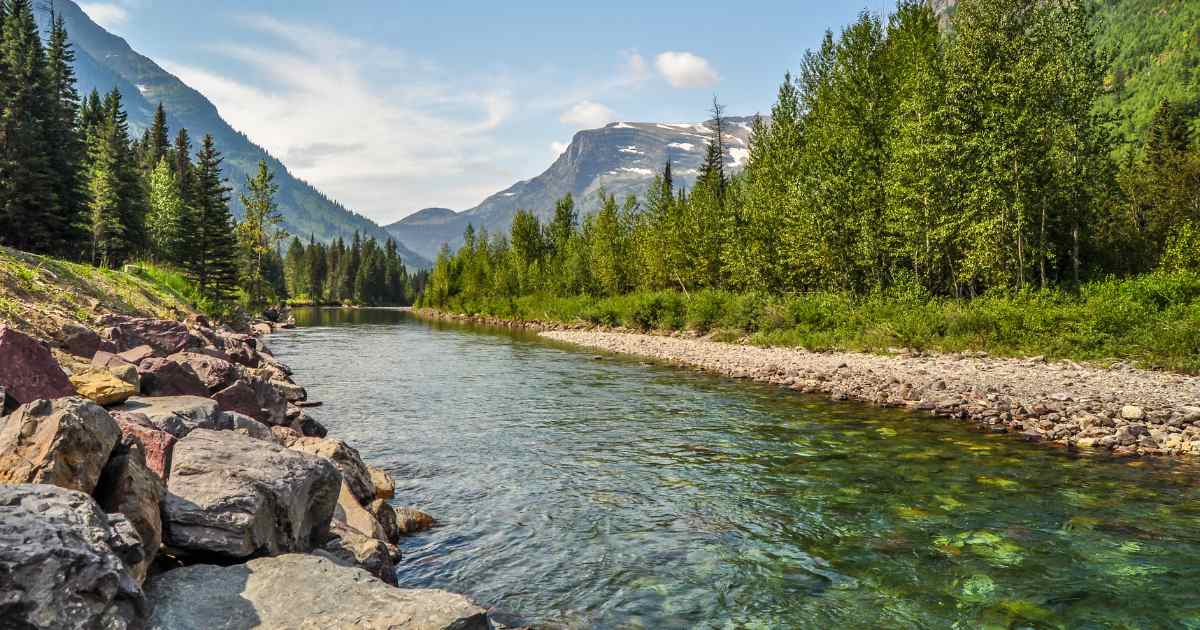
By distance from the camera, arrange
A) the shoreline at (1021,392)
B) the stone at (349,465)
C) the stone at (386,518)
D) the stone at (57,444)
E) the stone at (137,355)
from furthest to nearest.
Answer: the shoreline at (1021,392)
the stone at (137,355)
the stone at (349,465)
the stone at (386,518)
the stone at (57,444)

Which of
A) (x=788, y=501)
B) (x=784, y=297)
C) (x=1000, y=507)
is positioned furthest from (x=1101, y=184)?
(x=788, y=501)

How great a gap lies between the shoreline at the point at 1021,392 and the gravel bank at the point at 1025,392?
2 cm

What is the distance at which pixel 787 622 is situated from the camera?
6.69 m

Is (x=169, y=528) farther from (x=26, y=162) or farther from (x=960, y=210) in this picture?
(x=26, y=162)

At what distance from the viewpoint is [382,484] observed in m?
10.7

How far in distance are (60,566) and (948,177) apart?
1299 inches

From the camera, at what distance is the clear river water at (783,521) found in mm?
7020

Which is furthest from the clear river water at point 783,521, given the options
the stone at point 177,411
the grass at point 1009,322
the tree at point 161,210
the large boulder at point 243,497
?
the tree at point 161,210

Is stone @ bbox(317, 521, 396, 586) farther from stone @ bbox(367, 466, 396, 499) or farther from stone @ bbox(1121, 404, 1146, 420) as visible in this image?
stone @ bbox(1121, 404, 1146, 420)

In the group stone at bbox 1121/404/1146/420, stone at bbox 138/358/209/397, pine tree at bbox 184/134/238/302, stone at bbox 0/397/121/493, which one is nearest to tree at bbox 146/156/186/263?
pine tree at bbox 184/134/238/302

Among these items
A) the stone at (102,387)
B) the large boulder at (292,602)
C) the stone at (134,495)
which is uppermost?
the stone at (102,387)

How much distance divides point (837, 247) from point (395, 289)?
17756cm

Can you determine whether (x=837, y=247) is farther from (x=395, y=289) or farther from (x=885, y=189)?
(x=395, y=289)

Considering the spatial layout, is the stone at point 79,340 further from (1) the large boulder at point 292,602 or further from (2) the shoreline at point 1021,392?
(2) the shoreline at point 1021,392
